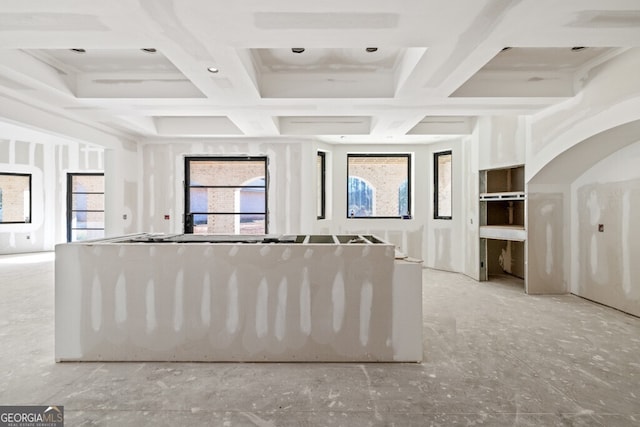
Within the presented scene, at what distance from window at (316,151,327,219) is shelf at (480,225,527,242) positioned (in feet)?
9.89

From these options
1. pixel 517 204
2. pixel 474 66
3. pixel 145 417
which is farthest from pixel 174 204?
pixel 517 204

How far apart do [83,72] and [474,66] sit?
13.8ft

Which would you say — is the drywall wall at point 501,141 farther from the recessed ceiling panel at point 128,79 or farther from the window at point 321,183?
the recessed ceiling panel at point 128,79

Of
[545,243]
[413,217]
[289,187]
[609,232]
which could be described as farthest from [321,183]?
[609,232]

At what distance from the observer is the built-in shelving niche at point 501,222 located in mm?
5238

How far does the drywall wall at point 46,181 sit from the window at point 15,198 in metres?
0.13

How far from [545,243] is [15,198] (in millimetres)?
11754

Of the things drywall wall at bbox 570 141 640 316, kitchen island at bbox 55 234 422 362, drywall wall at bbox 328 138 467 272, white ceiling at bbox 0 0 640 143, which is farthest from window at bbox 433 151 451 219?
kitchen island at bbox 55 234 422 362

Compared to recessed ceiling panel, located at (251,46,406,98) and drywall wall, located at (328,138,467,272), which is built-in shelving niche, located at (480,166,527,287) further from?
recessed ceiling panel, located at (251,46,406,98)

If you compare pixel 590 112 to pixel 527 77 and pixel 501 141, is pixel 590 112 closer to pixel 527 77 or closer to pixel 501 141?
pixel 527 77

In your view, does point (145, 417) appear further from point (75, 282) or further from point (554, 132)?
point (554, 132)

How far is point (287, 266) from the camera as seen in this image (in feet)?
8.81

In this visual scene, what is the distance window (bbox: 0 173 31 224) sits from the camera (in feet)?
27.0

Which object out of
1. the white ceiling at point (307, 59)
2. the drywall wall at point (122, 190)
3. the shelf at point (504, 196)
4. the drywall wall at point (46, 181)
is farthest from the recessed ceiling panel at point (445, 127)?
the drywall wall at point (46, 181)
